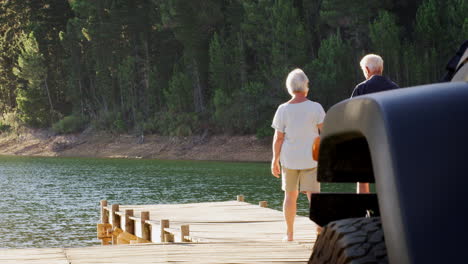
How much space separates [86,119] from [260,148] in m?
24.8

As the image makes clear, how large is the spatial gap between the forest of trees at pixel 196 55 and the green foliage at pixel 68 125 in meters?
0.09

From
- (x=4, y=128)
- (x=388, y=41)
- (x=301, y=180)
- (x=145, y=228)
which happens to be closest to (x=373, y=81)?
(x=301, y=180)

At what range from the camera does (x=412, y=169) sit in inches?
57.8

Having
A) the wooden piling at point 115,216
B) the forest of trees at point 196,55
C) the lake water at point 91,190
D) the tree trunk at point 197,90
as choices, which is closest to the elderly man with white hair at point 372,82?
the wooden piling at point 115,216

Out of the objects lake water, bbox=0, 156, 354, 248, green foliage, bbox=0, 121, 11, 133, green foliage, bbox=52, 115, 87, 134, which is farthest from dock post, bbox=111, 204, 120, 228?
green foliage, bbox=0, 121, 11, 133

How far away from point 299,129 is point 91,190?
1162 inches

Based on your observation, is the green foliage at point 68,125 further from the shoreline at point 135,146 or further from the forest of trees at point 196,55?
the shoreline at point 135,146

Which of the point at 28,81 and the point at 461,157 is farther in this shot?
the point at 28,81

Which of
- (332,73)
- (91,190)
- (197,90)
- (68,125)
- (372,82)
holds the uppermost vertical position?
(372,82)

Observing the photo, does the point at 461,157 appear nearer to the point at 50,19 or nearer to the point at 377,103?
the point at 377,103

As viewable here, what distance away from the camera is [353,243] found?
1751 millimetres

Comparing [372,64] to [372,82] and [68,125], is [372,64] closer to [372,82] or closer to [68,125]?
[372,82]

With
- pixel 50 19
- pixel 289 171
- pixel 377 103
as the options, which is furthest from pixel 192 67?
pixel 377 103

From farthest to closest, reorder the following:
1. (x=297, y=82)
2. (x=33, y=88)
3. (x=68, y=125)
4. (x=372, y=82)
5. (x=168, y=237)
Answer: (x=33, y=88) → (x=68, y=125) → (x=168, y=237) → (x=297, y=82) → (x=372, y=82)
